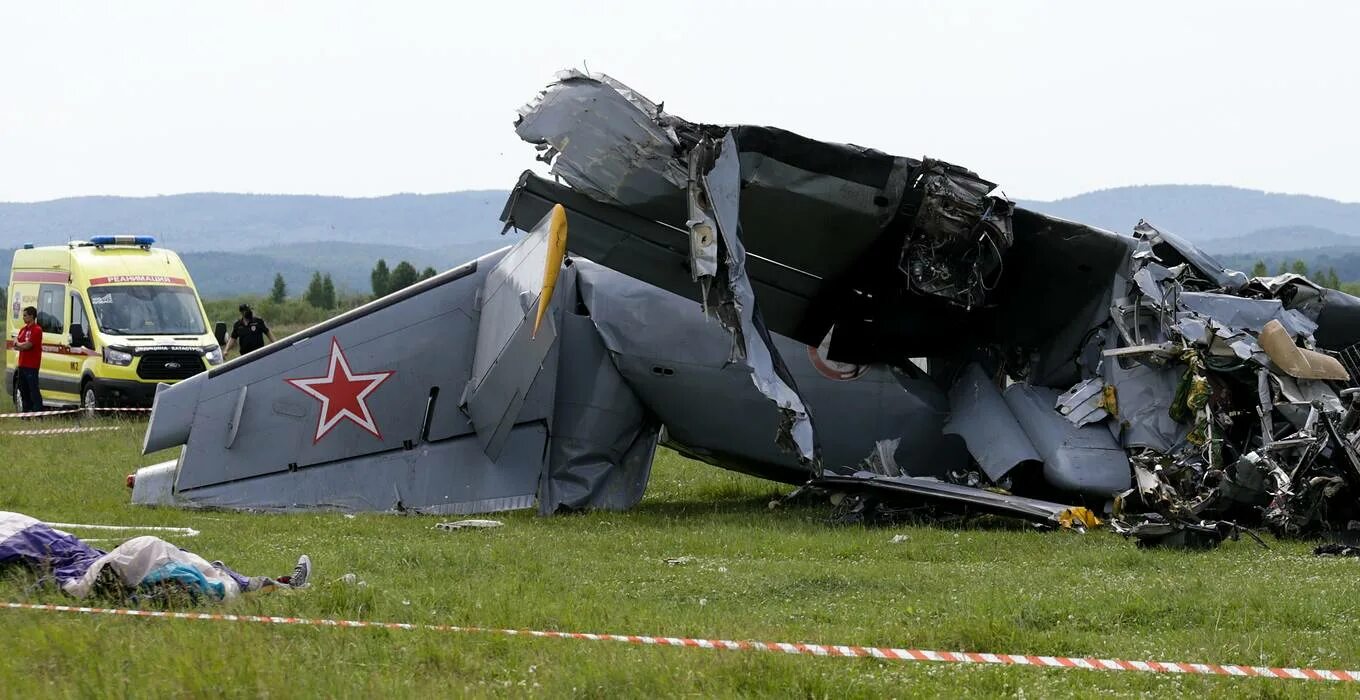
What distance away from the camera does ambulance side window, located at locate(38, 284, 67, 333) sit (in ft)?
82.8

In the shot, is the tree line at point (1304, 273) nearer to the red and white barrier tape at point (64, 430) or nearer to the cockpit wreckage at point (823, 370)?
the cockpit wreckage at point (823, 370)

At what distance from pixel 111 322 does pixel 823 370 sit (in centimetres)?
1503

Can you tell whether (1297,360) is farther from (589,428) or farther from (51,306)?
(51,306)

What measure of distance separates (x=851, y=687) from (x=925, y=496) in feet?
20.2

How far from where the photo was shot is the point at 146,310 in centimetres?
2527

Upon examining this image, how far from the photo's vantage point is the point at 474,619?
7.86m

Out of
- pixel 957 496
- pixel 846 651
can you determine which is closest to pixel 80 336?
pixel 957 496

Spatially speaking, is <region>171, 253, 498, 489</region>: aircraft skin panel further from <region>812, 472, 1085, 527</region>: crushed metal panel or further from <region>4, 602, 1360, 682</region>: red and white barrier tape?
<region>4, 602, 1360, 682</region>: red and white barrier tape

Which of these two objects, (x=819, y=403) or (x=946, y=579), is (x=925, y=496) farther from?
(x=946, y=579)

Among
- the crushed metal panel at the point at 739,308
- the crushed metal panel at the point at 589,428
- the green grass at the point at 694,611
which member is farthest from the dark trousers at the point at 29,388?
the crushed metal panel at the point at 739,308

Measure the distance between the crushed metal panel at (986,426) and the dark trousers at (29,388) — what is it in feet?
51.5

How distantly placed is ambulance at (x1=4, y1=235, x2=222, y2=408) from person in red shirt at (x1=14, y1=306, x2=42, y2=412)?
2.09 ft

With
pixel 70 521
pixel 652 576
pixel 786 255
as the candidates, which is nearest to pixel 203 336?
pixel 70 521

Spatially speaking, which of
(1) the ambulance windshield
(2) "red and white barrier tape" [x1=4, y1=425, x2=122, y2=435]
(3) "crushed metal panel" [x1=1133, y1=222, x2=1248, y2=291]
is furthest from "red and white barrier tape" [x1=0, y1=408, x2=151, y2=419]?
(3) "crushed metal panel" [x1=1133, y1=222, x2=1248, y2=291]
